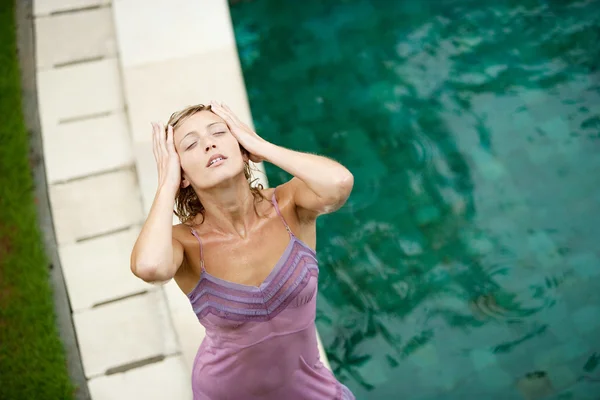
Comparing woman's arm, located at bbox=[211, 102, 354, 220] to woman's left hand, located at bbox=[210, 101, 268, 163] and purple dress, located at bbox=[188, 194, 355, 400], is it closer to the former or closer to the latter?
woman's left hand, located at bbox=[210, 101, 268, 163]

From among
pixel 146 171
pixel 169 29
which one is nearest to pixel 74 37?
pixel 169 29

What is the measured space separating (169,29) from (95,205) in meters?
1.55

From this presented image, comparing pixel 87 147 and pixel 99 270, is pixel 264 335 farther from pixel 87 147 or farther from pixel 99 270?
pixel 87 147

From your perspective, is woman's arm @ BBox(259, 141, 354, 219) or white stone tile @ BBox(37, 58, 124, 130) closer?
woman's arm @ BBox(259, 141, 354, 219)

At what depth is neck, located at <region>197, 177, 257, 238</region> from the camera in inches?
93.3

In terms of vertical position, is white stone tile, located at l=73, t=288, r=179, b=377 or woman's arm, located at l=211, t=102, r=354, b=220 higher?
woman's arm, located at l=211, t=102, r=354, b=220

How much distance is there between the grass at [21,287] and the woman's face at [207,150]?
2.07 metres

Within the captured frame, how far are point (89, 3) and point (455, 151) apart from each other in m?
3.25

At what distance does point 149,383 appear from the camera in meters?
3.68

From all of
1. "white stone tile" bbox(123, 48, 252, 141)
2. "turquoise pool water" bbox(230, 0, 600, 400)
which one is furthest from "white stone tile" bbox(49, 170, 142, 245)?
"turquoise pool water" bbox(230, 0, 600, 400)

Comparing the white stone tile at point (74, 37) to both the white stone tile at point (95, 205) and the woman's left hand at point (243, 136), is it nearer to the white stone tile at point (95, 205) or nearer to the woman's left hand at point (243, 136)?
the white stone tile at point (95, 205)

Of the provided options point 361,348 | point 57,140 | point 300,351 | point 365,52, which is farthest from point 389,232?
point 57,140

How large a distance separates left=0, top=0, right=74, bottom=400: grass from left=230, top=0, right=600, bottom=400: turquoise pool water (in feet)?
5.76

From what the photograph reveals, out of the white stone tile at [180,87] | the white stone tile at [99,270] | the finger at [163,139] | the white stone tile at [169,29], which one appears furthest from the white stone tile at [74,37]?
the finger at [163,139]
